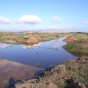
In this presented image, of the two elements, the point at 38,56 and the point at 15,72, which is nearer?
the point at 15,72

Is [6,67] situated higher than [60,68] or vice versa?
[60,68]

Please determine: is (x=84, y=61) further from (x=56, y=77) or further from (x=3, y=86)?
(x=3, y=86)

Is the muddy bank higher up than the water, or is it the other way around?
the muddy bank

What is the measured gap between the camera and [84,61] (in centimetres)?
2056

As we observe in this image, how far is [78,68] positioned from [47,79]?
3.45 meters

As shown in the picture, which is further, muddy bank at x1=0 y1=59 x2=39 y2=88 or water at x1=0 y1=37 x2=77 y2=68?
water at x1=0 y1=37 x2=77 y2=68

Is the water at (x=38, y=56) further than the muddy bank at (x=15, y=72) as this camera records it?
Yes

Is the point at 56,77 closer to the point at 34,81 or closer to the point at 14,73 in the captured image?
the point at 34,81

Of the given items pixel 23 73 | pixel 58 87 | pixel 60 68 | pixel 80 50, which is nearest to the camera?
pixel 58 87

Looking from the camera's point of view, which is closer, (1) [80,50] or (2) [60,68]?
(2) [60,68]

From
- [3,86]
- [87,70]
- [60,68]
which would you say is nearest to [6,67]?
[3,86]

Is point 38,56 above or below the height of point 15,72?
below

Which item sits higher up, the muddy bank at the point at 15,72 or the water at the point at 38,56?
the muddy bank at the point at 15,72

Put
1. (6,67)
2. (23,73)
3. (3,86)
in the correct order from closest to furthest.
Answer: (3,86), (23,73), (6,67)
